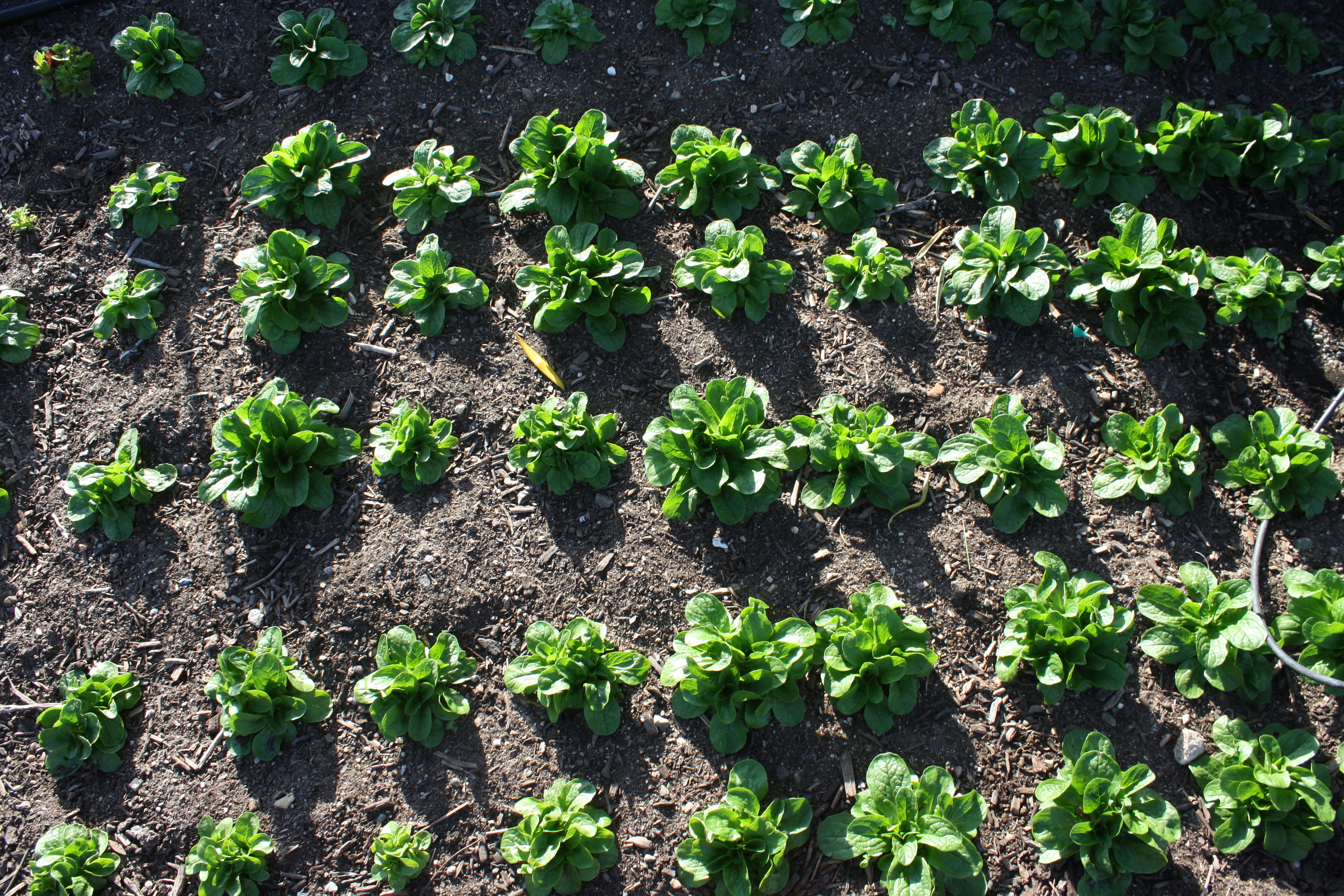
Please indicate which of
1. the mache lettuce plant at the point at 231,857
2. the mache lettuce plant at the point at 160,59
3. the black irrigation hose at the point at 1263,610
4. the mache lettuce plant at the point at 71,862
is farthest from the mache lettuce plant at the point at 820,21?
the mache lettuce plant at the point at 71,862

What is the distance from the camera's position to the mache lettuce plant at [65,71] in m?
4.73

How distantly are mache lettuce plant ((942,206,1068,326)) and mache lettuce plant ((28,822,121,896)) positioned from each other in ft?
14.8

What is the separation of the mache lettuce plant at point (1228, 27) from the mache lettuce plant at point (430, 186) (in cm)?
403

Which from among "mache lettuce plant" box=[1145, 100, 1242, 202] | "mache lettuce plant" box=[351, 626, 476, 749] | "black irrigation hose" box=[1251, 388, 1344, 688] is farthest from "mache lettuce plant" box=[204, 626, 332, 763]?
"mache lettuce plant" box=[1145, 100, 1242, 202]

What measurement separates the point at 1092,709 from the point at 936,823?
2.97 ft

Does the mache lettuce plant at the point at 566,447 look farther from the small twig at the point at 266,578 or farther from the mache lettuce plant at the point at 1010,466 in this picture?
the mache lettuce plant at the point at 1010,466

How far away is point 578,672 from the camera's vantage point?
11.1 feet

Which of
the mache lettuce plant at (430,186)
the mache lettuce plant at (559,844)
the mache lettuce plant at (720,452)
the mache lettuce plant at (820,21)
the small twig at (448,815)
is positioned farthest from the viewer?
the mache lettuce plant at (820,21)

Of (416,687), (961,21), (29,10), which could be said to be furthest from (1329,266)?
(29,10)

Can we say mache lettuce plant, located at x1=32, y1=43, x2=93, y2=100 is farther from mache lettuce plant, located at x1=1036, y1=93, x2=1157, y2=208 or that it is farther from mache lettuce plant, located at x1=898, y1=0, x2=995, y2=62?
mache lettuce plant, located at x1=1036, y1=93, x2=1157, y2=208

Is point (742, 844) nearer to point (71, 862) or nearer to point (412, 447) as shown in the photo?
point (412, 447)

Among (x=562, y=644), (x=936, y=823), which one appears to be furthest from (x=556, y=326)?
(x=936, y=823)

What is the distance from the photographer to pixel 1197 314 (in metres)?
3.86

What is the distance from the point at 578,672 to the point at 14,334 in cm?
354
